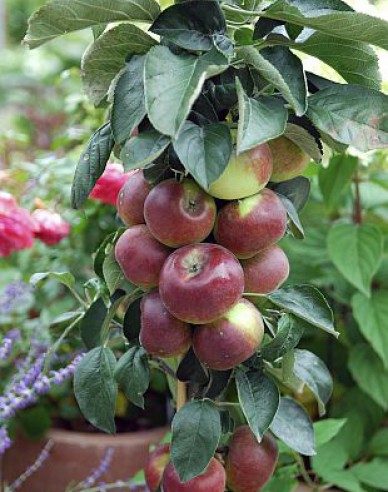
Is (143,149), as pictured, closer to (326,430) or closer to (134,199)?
(134,199)

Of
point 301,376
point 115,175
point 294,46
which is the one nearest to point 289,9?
point 294,46

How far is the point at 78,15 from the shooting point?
1.70 ft

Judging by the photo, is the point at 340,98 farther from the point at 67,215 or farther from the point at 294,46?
the point at 67,215

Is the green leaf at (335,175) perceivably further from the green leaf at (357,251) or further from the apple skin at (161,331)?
the apple skin at (161,331)

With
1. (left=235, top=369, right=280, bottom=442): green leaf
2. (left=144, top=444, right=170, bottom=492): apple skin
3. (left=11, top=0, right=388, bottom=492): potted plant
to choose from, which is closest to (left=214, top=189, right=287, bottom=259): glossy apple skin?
(left=11, top=0, right=388, bottom=492): potted plant

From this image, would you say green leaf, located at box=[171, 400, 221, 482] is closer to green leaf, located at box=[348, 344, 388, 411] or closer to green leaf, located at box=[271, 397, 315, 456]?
green leaf, located at box=[271, 397, 315, 456]

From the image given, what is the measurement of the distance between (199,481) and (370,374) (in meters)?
0.61

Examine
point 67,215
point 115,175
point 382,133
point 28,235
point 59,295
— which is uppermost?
point 382,133

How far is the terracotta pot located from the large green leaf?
66 cm

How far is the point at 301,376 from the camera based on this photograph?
26.0 inches

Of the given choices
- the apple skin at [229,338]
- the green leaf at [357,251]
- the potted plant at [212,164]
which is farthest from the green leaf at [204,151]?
the green leaf at [357,251]

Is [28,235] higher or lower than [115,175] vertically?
lower

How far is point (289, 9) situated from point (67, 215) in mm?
850

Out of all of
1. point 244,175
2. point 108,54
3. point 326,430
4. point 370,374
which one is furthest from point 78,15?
point 370,374
